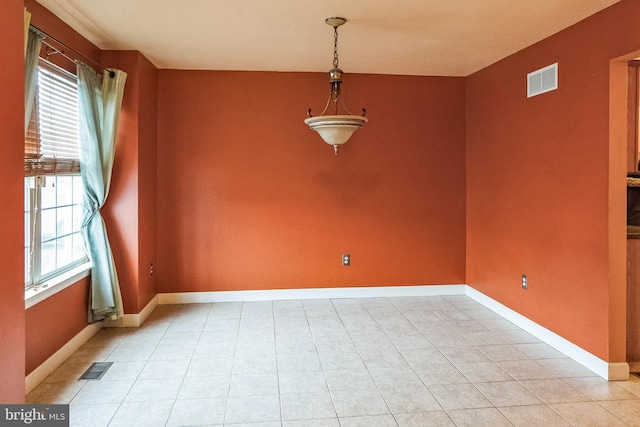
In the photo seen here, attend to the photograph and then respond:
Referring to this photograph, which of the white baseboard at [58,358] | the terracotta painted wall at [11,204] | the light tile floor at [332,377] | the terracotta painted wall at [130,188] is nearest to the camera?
the terracotta painted wall at [11,204]

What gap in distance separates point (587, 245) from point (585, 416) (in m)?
1.16

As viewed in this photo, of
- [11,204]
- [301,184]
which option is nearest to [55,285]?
[11,204]

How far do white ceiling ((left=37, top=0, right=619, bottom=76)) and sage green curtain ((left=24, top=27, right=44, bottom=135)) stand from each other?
1.33 feet

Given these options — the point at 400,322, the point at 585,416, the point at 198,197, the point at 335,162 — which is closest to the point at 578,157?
the point at 585,416

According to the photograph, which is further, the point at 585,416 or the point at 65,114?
the point at 65,114

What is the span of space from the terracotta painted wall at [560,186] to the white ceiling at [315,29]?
216 millimetres

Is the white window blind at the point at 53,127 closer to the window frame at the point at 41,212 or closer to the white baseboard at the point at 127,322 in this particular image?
the window frame at the point at 41,212

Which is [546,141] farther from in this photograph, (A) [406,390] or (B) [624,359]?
(A) [406,390]

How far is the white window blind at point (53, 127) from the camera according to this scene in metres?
2.85

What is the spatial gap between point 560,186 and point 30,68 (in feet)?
11.7

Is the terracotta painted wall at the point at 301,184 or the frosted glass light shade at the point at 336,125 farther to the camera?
the terracotta painted wall at the point at 301,184

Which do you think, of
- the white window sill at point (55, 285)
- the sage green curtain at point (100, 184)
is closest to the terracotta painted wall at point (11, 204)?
the white window sill at point (55, 285)

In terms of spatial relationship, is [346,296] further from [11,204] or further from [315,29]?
[11,204]

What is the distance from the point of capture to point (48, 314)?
10.0ft
